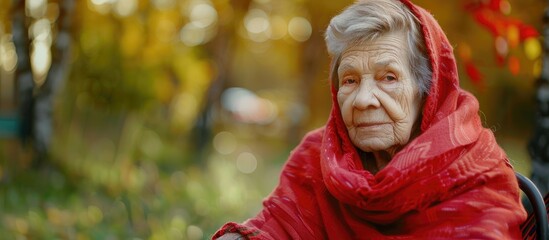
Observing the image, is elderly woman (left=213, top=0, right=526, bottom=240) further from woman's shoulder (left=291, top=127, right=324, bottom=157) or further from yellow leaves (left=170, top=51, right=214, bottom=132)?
yellow leaves (left=170, top=51, right=214, bottom=132)

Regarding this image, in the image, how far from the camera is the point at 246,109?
2942 centimetres

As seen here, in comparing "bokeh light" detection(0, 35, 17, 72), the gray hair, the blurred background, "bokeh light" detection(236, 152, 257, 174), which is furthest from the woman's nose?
"bokeh light" detection(0, 35, 17, 72)

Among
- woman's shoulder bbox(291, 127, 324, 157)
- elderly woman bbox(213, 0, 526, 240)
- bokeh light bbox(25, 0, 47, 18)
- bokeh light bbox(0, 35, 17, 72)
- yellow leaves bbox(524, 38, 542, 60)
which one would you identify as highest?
elderly woman bbox(213, 0, 526, 240)

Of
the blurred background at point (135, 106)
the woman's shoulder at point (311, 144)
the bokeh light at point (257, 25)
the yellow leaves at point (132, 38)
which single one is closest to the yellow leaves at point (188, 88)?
the blurred background at point (135, 106)

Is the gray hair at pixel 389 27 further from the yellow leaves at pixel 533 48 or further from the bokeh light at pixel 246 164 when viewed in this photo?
the bokeh light at pixel 246 164

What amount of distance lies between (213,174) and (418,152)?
7610mm

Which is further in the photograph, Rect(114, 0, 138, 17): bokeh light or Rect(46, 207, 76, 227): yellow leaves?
Rect(114, 0, 138, 17): bokeh light

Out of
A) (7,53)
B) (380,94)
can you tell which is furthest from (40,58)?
(380,94)

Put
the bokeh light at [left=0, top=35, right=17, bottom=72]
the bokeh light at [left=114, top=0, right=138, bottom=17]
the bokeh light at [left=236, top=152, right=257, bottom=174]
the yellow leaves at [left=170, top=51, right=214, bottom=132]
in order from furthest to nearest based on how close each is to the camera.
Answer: the yellow leaves at [left=170, top=51, right=214, bottom=132]
the bokeh light at [left=236, top=152, right=257, bottom=174]
the bokeh light at [left=0, top=35, right=17, bottom=72]
the bokeh light at [left=114, top=0, right=138, bottom=17]

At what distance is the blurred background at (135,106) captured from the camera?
18.7 ft

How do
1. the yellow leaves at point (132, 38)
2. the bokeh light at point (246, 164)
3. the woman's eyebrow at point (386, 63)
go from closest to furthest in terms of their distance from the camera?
1. the woman's eyebrow at point (386, 63)
2. the yellow leaves at point (132, 38)
3. the bokeh light at point (246, 164)

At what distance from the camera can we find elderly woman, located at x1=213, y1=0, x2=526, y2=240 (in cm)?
223

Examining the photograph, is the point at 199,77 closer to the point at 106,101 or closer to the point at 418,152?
the point at 106,101

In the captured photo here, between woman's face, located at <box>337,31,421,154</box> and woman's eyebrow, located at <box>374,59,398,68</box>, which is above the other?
woman's eyebrow, located at <box>374,59,398,68</box>
